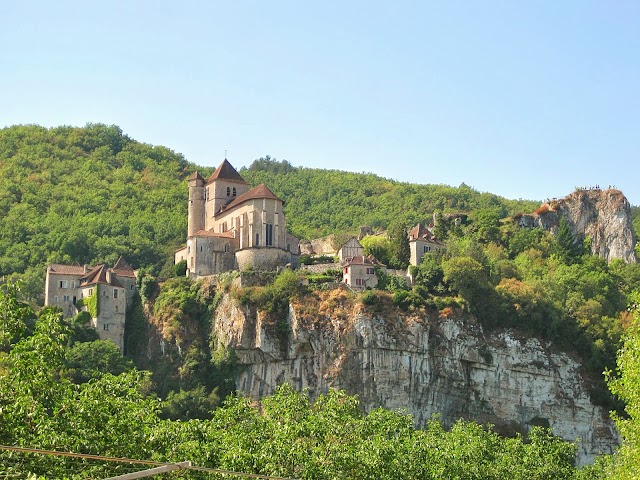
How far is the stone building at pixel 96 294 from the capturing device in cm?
9019

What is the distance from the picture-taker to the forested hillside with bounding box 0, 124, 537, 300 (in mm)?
110000

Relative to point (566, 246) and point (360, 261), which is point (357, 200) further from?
point (360, 261)

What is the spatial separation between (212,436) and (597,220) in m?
75.3

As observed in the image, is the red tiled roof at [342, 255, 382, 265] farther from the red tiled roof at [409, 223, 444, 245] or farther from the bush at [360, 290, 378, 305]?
the red tiled roof at [409, 223, 444, 245]

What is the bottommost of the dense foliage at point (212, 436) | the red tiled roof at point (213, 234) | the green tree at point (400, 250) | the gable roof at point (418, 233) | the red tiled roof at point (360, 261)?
the dense foliage at point (212, 436)

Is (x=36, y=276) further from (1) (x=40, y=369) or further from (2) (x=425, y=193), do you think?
(1) (x=40, y=369)

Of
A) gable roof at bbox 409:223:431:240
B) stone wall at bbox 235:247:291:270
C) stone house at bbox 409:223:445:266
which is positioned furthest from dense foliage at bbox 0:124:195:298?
stone house at bbox 409:223:445:266

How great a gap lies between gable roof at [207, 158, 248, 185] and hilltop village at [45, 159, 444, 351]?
2.69 metres

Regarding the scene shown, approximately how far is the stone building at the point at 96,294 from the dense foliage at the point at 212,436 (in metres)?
33.3

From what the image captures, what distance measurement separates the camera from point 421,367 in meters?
85.1

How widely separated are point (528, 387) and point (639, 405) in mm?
48090

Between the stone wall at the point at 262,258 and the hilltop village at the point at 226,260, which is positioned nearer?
the hilltop village at the point at 226,260

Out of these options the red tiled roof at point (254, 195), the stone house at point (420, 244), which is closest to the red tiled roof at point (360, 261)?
the stone house at point (420, 244)

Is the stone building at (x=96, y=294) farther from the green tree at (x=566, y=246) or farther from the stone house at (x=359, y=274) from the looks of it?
the green tree at (x=566, y=246)
